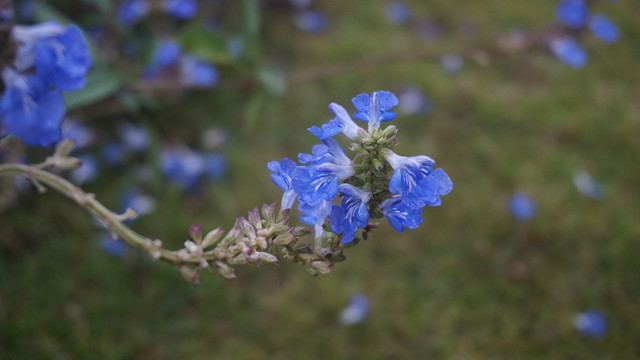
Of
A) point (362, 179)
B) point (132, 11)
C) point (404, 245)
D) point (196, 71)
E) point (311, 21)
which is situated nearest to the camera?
point (362, 179)

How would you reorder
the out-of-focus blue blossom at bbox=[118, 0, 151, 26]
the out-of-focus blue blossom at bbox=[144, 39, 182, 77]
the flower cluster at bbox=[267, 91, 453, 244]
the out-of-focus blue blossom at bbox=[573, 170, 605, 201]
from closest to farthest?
the flower cluster at bbox=[267, 91, 453, 244] < the out-of-focus blue blossom at bbox=[118, 0, 151, 26] < the out-of-focus blue blossom at bbox=[144, 39, 182, 77] < the out-of-focus blue blossom at bbox=[573, 170, 605, 201]

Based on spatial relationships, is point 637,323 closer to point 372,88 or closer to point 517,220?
point 517,220

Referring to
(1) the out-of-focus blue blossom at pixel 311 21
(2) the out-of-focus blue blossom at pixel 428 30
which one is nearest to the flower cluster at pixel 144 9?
(1) the out-of-focus blue blossom at pixel 311 21

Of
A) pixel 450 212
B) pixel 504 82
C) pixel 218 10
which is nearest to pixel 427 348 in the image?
pixel 450 212

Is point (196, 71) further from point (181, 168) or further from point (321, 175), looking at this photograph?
point (321, 175)

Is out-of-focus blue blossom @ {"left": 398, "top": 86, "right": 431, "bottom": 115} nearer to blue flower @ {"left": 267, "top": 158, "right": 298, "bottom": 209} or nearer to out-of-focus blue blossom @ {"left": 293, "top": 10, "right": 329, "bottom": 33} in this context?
out-of-focus blue blossom @ {"left": 293, "top": 10, "right": 329, "bottom": 33}

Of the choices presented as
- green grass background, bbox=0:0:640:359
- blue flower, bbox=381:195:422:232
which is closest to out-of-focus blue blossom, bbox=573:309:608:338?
green grass background, bbox=0:0:640:359

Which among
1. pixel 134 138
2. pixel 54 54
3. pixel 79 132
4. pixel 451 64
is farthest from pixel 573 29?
pixel 79 132

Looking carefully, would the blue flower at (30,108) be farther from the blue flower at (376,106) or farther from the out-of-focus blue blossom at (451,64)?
the out-of-focus blue blossom at (451,64)
